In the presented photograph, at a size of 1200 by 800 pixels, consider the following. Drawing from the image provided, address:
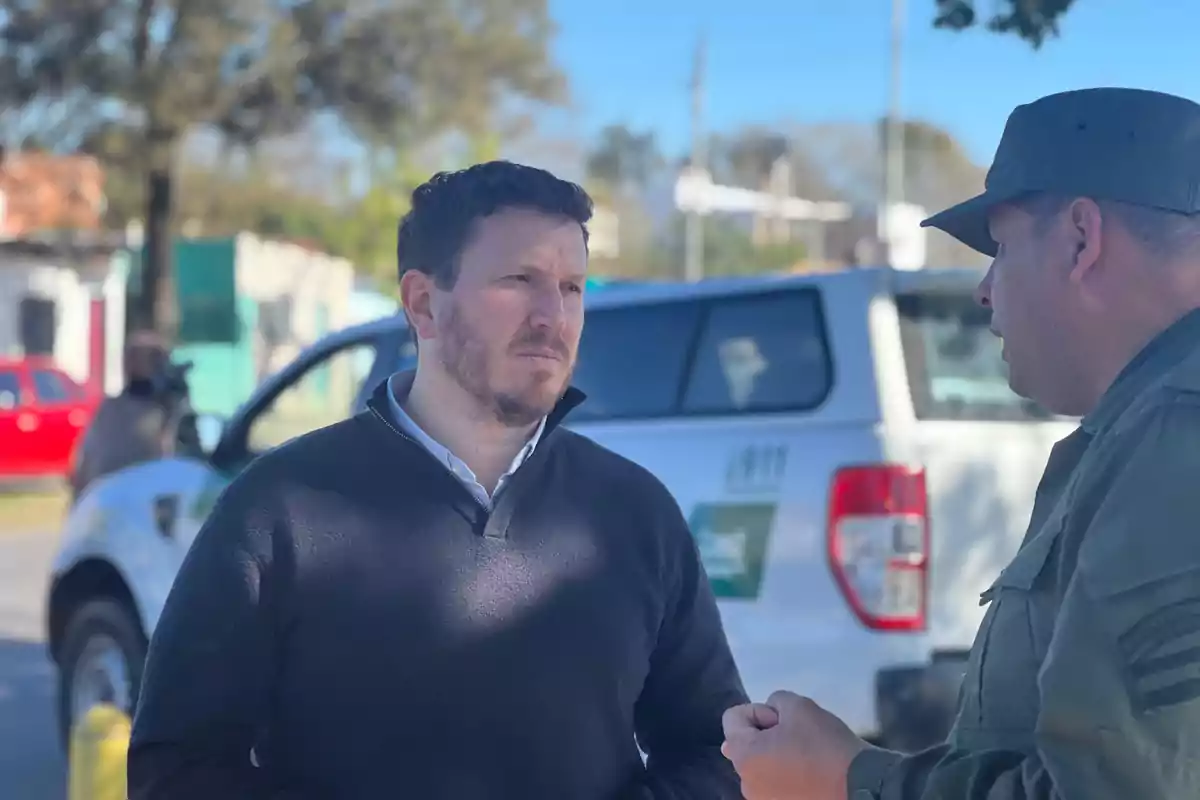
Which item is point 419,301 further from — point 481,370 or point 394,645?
point 394,645

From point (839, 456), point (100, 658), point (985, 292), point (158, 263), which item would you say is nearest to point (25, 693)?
point (100, 658)

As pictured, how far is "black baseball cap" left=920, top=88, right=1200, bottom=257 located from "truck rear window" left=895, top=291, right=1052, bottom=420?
10.5 ft

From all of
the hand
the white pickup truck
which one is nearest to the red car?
the white pickup truck

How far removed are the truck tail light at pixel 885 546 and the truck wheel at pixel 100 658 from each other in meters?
2.94

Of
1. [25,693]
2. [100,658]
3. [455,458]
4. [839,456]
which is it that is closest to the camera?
[455,458]

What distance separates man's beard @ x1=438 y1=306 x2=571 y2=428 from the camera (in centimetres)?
232

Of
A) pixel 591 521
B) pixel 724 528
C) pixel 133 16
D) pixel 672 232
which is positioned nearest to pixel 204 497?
pixel 724 528

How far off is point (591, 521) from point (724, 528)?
2552mm

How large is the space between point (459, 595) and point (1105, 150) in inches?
42.9

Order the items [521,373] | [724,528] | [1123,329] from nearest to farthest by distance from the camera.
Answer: [1123,329] → [521,373] → [724,528]

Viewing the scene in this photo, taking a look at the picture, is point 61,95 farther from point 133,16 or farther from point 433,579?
point 433,579

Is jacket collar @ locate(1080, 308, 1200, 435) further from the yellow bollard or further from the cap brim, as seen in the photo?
the yellow bollard

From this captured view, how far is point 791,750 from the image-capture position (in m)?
1.68

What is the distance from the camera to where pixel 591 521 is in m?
2.38
